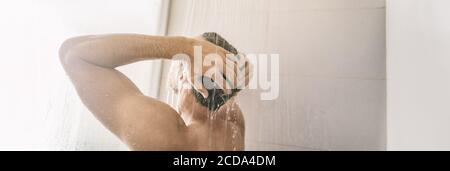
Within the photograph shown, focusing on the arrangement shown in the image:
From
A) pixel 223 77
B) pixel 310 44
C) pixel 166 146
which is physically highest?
pixel 310 44

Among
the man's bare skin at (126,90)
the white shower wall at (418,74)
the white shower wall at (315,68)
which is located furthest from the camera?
the white shower wall at (315,68)

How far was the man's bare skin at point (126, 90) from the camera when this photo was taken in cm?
54

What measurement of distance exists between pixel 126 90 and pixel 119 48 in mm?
97

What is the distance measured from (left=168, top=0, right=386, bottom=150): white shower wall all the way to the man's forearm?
246mm

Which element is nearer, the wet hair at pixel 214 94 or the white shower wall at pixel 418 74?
the white shower wall at pixel 418 74

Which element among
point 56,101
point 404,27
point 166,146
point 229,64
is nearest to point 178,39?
point 229,64

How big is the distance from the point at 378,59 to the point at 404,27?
0.15 metres

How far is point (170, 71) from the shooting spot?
0.80 meters

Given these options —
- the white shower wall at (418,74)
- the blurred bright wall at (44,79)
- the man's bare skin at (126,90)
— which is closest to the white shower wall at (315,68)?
the white shower wall at (418,74)

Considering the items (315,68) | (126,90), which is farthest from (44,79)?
(315,68)

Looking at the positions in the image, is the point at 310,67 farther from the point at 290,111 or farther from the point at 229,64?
the point at 229,64

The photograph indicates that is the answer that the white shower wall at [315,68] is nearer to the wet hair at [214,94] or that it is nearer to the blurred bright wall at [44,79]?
the wet hair at [214,94]

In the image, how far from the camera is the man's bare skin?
539 millimetres

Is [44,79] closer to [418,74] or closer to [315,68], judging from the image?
[315,68]
